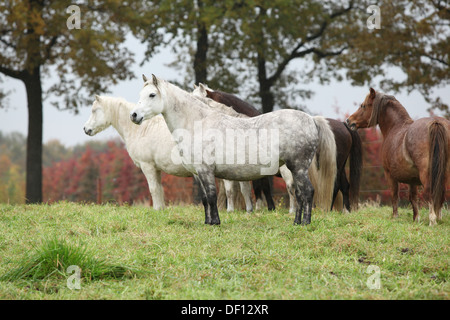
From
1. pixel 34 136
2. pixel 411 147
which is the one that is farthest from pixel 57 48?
pixel 411 147

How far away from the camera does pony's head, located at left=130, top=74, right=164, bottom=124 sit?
6.72 metres

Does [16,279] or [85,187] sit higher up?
[16,279]

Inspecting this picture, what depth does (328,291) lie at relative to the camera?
13.0ft

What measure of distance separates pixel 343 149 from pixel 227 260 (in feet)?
16.3

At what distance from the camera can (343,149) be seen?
29.9 feet

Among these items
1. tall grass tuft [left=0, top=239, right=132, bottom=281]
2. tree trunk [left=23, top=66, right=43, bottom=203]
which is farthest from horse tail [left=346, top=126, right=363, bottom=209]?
tree trunk [left=23, top=66, right=43, bottom=203]

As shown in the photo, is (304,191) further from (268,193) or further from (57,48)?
(57,48)

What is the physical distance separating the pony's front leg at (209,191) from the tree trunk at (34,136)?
992 centimetres

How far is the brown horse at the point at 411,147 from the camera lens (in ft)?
22.6

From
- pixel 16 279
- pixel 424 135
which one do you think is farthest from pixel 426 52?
pixel 16 279

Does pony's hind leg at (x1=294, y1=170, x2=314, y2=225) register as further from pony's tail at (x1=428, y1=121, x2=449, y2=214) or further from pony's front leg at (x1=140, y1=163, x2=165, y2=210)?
pony's front leg at (x1=140, y1=163, x2=165, y2=210)

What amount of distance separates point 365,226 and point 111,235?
3.44 m
